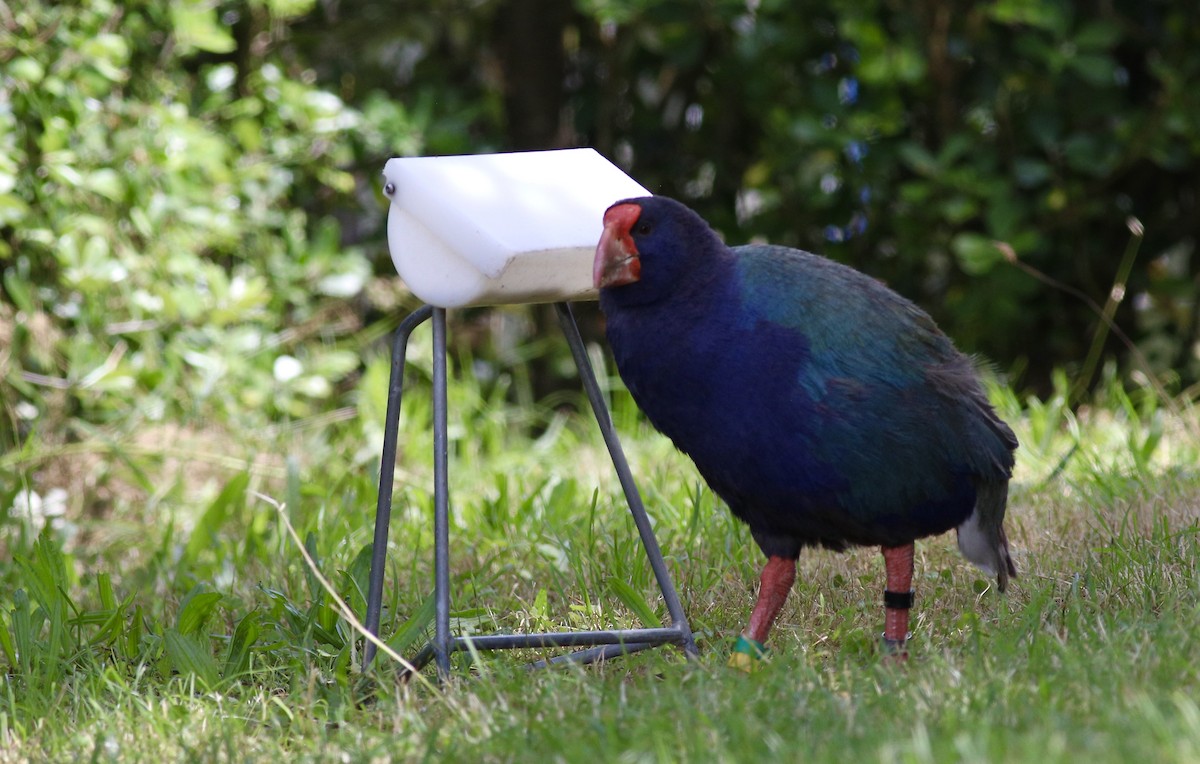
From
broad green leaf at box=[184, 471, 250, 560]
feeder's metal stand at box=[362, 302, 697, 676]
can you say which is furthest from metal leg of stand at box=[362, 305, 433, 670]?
broad green leaf at box=[184, 471, 250, 560]

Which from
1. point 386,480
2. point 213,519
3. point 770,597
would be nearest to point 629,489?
point 770,597

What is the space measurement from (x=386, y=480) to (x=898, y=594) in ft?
3.20

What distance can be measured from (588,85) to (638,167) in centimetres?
39

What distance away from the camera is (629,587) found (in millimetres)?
2889

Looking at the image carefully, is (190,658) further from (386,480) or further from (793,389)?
(793,389)

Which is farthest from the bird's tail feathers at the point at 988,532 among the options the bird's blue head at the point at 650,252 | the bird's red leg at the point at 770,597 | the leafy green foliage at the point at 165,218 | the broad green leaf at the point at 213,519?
the leafy green foliage at the point at 165,218

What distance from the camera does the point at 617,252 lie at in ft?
8.27

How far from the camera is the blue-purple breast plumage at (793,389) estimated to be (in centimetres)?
251

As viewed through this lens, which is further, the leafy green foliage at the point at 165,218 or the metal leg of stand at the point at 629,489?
the leafy green foliage at the point at 165,218

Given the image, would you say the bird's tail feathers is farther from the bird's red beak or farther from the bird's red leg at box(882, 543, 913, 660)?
the bird's red beak

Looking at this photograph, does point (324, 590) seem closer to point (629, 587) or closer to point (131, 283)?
point (629, 587)

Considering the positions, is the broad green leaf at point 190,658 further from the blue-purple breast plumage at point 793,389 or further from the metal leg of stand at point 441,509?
the blue-purple breast plumage at point 793,389

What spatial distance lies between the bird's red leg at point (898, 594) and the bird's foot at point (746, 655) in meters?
0.28

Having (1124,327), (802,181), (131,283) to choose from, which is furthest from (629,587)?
(1124,327)
